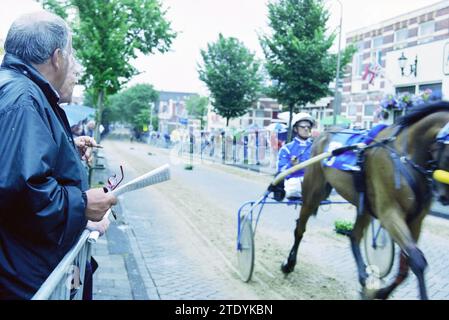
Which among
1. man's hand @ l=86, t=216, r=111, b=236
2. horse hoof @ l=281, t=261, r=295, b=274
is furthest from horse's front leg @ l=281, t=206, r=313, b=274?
man's hand @ l=86, t=216, r=111, b=236

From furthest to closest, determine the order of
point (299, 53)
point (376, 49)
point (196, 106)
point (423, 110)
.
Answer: point (196, 106) → point (299, 53) → point (376, 49) → point (423, 110)

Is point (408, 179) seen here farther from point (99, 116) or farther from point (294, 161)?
point (99, 116)

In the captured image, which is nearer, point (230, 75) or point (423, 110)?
point (423, 110)

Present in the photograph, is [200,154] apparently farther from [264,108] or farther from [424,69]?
[424,69]

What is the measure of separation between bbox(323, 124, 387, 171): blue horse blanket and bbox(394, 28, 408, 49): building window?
27.0 feet

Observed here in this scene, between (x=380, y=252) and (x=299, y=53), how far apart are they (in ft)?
38.5

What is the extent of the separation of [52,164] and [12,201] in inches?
7.0

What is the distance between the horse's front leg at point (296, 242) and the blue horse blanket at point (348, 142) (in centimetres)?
69

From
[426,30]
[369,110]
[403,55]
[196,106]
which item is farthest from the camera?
[196,106]

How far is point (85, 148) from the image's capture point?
251 cm

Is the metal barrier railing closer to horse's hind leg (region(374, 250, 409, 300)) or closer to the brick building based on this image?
horse's hind leg (region(374, 250, 409, 300))

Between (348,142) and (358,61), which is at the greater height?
(358,61)

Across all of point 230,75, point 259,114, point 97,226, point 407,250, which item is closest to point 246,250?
point 407,250

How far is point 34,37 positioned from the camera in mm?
1643
